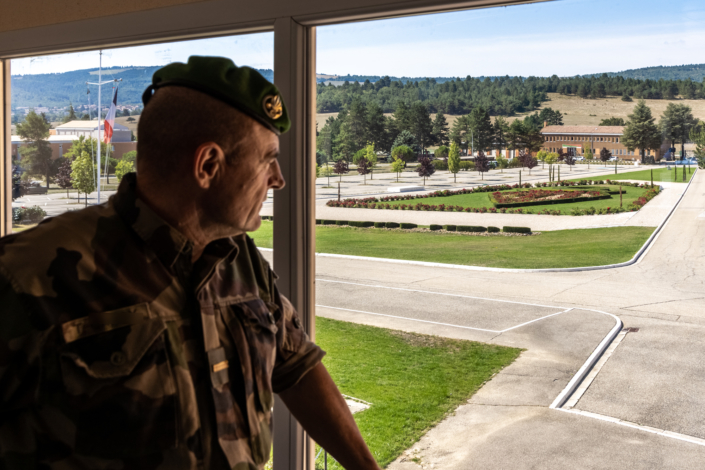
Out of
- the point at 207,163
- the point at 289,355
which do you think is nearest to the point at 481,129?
the point at 289,355

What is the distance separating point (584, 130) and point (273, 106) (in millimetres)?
1063

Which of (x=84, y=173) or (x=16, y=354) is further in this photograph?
(x=84, y=173)

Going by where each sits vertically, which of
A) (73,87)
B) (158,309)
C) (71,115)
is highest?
(73,87)

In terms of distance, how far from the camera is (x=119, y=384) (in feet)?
2.88

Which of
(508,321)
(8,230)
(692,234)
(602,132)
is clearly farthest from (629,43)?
(8,230)

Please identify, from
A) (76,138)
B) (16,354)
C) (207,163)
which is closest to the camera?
(16,354)

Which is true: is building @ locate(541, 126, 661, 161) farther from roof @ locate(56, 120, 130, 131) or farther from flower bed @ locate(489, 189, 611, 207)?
roof @ locate(56, 120, 130, 131)

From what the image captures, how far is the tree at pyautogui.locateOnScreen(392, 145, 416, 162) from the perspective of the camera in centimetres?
196

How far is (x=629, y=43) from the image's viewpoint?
5.35 feet

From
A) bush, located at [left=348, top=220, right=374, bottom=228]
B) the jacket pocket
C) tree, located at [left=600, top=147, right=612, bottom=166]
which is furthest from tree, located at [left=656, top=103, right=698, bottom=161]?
the jacket pocket

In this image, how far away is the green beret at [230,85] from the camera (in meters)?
0.93

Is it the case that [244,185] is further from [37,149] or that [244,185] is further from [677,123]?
[37,149]

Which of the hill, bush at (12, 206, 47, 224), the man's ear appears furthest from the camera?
bush at (12, 206, 47, 224)

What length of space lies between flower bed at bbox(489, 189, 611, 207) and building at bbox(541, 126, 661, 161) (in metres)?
0.12
